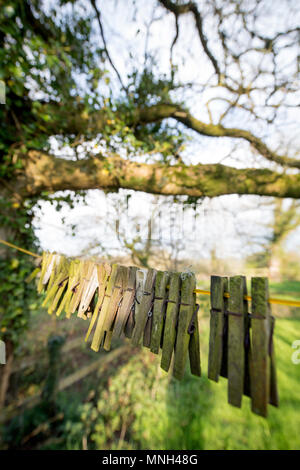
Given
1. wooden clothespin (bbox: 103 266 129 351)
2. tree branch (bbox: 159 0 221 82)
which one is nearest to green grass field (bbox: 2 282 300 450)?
wooden clothespin (bbox: 103 266 129 351)

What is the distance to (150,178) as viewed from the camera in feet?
8.93

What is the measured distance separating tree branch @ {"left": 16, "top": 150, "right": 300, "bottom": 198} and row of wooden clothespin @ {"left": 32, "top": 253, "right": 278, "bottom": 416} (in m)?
1.54

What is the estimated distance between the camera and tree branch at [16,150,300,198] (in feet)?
8.78

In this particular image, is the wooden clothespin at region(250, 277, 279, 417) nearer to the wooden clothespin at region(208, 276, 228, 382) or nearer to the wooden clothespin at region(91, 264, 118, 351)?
the wooden clothespin at region(208, 276, 228, 382)

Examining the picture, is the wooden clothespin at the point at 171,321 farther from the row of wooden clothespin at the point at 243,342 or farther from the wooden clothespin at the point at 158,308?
the row of wooden clothespin at the point at 243,342

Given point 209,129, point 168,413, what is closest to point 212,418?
point 168,413

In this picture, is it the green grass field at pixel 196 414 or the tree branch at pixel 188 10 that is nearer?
the tree branch at pixel 188 10

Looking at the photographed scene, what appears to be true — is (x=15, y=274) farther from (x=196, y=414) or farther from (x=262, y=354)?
(x=196, y=414)

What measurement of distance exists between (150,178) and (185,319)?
83.3 inches

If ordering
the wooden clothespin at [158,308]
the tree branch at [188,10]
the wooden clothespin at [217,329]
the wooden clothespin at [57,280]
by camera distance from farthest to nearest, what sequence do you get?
the tree branch at [188,10] → the wooden clothespin at [57,280] → the wooden clothespin at [158,308] → the wooden clothespin at [217,329]

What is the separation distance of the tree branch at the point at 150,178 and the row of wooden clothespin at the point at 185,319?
1.54m

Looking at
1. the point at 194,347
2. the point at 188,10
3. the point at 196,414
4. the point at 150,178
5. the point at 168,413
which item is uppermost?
the point at 188,10

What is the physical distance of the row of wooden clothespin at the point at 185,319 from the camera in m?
0.81

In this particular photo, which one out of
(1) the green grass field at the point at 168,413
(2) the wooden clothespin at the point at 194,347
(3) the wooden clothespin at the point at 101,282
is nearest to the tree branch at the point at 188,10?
(3) the wooden clothespin at the point at 101,282
